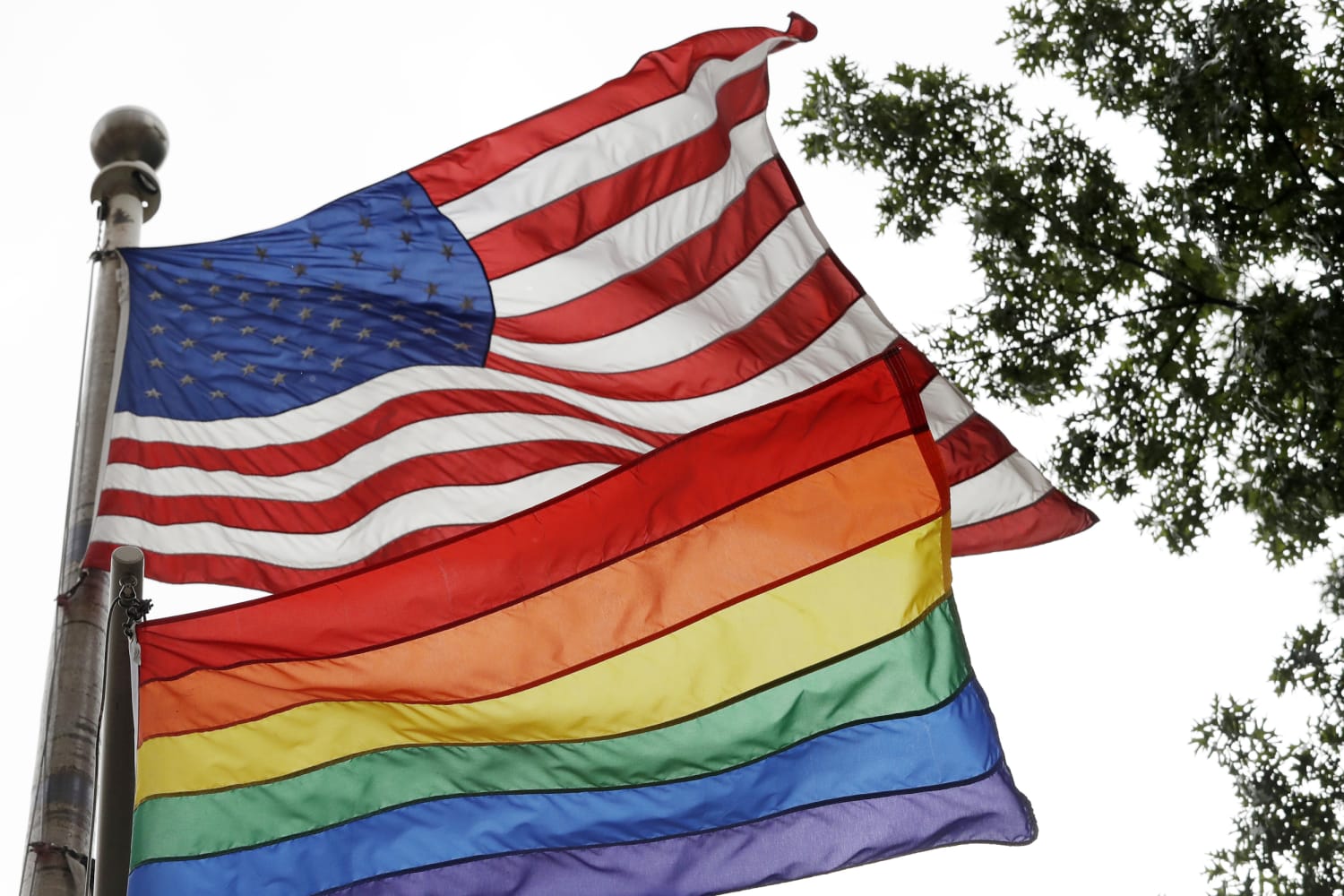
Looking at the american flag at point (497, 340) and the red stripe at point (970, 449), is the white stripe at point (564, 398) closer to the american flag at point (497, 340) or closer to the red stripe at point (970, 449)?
the american flag at point (497, 340)

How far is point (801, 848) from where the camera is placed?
4.86 metres

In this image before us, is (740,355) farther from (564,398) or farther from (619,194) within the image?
(619,194)

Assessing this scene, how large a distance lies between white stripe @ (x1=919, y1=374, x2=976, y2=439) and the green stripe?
1.47 meters

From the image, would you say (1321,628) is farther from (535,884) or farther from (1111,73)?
(535,884)

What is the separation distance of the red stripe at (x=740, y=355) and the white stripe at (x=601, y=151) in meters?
0.72

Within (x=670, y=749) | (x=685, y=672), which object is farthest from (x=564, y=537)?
(x=670, y=749)

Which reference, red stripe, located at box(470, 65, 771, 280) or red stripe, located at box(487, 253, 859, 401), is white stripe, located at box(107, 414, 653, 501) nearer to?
red stripe, located at box(487, 253, 859, 401)

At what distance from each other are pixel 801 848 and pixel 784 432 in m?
1.40

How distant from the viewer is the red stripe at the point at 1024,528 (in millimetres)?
6426

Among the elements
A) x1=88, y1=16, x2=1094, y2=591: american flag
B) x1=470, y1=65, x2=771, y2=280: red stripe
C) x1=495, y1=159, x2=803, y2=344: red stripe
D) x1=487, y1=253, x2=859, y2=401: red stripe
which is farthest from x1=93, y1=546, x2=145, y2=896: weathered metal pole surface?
x1=470, y1=65, x2=771, y2=280: red stripe

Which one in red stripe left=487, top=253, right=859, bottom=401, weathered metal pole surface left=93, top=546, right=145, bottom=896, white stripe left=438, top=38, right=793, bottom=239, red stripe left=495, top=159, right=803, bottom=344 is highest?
white stripe left=438, top=38, right=793, bottom=239

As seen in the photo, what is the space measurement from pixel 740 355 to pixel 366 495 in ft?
5.43

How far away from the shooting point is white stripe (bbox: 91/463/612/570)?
525 cm

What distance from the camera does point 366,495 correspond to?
18.8 ft
